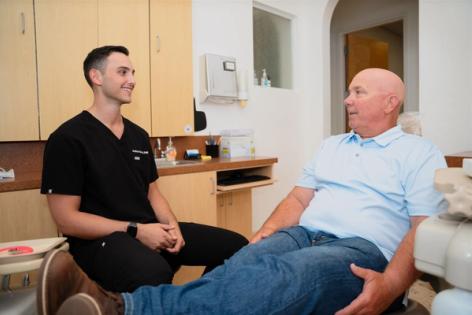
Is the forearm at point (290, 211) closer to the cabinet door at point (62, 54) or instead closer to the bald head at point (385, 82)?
the bald head at point (385, 82)

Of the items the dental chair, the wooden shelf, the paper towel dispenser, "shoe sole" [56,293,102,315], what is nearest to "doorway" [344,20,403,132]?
the paper towel dispenser

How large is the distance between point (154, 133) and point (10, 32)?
0.93 m

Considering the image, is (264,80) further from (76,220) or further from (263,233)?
(76,220)

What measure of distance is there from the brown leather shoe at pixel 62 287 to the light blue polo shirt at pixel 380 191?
0.74 m

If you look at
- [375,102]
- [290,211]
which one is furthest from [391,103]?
[290,211]

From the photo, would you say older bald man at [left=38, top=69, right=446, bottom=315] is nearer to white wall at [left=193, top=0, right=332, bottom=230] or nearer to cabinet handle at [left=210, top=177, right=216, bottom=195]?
cabinet handle at [left=210, top=177, right=216, bottom=195]

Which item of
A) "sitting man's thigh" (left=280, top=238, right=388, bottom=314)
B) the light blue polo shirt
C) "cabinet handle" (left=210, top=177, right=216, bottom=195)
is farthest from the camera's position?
"cabinet handle" (left=210, top=177, right=216, bottom=195)

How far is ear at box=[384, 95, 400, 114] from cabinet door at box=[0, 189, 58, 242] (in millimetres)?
1498

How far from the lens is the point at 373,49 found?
590cm

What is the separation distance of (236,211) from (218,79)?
42.2 inches

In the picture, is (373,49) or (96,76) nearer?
(96,76)

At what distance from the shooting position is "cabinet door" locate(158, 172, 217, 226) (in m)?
1.96

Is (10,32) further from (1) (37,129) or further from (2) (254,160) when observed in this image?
(2) (254,160)

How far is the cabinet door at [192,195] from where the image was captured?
77.3 inches
